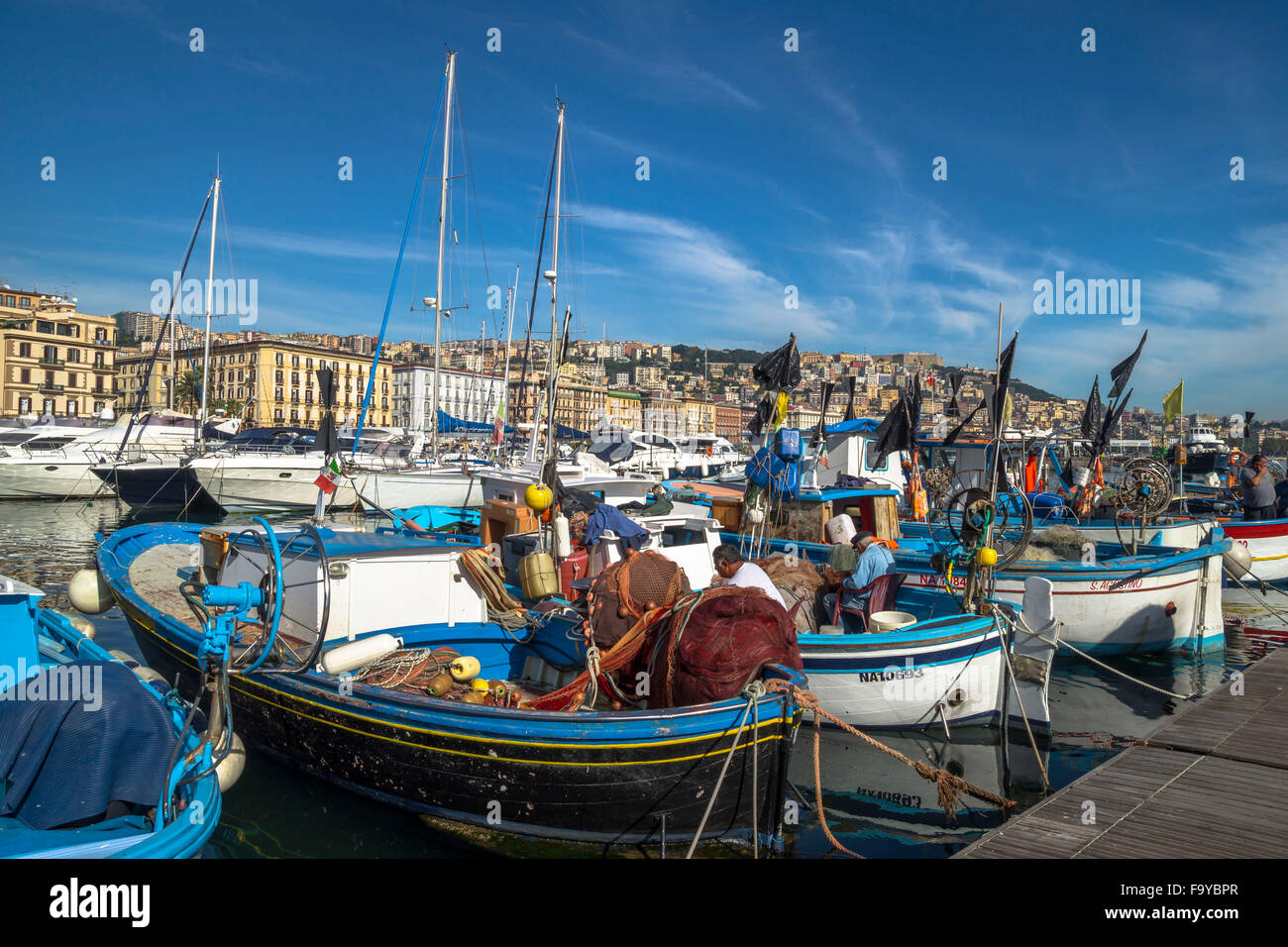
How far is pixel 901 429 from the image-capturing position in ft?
60.8

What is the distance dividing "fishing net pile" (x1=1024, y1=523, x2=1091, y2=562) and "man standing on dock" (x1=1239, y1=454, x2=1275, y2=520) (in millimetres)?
5902

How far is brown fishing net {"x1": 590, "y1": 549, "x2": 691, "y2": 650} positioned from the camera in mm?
7695

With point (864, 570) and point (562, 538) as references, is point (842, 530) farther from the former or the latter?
point (562, 538)

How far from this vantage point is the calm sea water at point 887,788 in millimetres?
6812

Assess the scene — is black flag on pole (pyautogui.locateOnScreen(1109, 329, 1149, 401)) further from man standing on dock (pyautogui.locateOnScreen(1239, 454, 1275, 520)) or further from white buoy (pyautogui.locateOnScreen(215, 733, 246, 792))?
white buoy (pyautogui.locateOnScreen(215, 733, 246, 792))

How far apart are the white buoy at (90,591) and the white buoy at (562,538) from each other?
562 cm

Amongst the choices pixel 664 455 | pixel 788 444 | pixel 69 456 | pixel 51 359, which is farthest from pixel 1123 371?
pixel 51 359

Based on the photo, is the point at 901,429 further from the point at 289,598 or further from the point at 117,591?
the point at 117,591

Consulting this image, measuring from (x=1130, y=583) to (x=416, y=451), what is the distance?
105 feet

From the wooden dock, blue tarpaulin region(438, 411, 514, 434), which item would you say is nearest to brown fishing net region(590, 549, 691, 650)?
the wooden dock

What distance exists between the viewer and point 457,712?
20.5 feet

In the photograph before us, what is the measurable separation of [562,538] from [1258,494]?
1602cm

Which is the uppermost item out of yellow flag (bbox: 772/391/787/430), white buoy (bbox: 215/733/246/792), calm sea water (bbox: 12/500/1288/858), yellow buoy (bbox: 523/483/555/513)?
yellow flag (bbox: 772/391/787/430)
